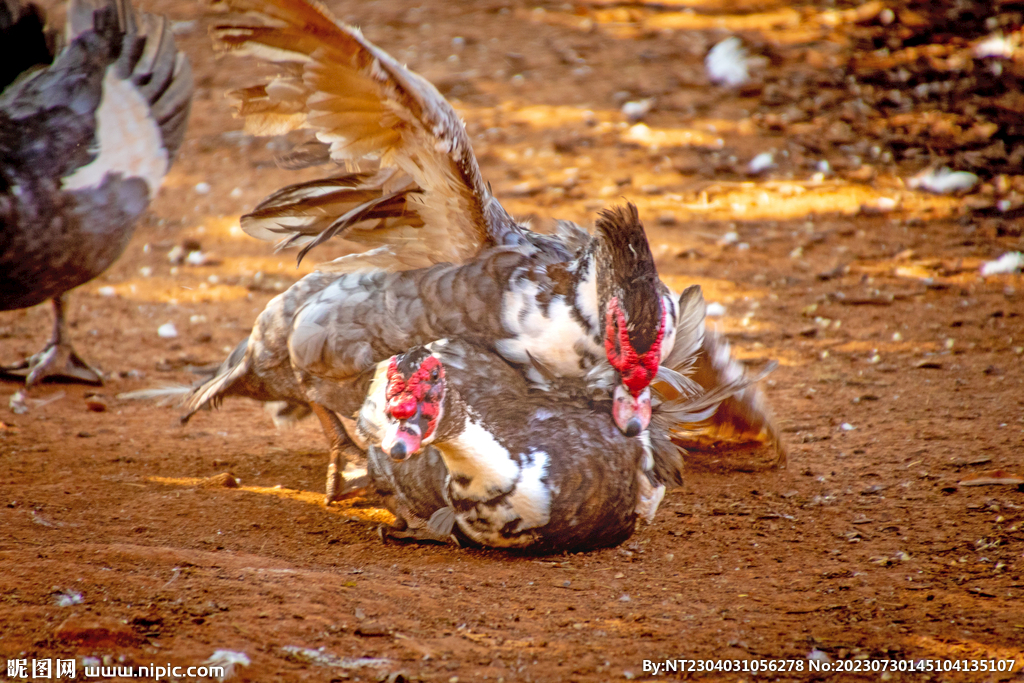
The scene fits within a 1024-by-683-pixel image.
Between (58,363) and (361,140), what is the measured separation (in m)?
2.44

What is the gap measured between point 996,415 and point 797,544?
1449 millimetres

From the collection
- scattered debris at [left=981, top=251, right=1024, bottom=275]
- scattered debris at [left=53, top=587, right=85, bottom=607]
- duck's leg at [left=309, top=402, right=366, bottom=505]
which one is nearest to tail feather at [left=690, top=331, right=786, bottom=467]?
duck's leg at [left=309, top=402, right=366, bottom=505]

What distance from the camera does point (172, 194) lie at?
7.02 meters

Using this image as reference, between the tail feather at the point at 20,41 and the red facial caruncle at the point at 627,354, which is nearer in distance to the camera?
the red facial caruncle at the point at 627,354

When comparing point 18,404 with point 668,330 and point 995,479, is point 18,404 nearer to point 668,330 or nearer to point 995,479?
point 668,330

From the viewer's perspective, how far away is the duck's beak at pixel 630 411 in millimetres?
3125

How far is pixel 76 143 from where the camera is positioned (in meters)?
4.29

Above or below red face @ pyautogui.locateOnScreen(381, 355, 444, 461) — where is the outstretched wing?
above

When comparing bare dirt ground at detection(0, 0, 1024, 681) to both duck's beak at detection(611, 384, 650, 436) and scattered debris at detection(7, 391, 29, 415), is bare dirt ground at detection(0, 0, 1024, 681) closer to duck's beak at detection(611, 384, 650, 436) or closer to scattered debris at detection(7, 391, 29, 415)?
scattered debris at detection(7, 391, 29, 415)

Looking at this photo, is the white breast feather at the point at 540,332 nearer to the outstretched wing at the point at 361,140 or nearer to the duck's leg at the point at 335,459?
the outstretched wing at the point at 361,140

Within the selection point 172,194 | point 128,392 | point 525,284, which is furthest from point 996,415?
point 172,194

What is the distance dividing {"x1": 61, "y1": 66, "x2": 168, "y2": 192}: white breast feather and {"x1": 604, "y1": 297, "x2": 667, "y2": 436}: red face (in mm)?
2750

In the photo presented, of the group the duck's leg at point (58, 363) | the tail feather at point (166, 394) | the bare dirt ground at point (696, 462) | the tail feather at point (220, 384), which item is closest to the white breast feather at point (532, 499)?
the bare dirt ground at point (696, 462)

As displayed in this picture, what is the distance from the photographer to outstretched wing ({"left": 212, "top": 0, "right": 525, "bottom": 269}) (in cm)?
300
